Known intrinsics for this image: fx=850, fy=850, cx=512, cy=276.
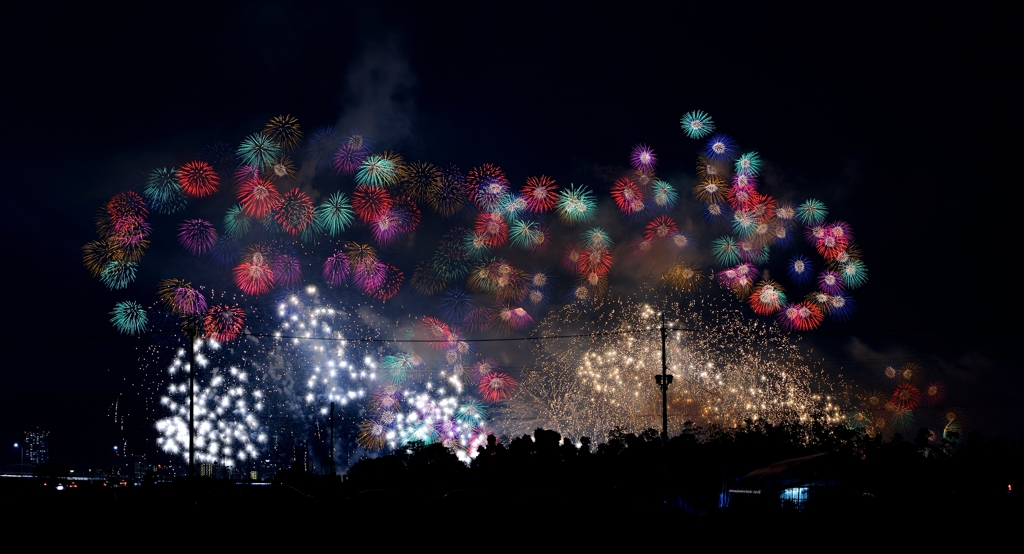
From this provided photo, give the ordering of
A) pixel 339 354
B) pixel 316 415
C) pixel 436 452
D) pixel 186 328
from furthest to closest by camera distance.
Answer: pixel 316 415
pixel 339 354
pixel 436 452
pixel 186 328

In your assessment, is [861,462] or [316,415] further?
[316,415]

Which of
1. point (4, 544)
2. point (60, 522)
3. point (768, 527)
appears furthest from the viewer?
point (60, 522)

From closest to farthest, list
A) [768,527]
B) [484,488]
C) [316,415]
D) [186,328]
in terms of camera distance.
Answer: [768,527], [484,488], [186,328], [316,415]

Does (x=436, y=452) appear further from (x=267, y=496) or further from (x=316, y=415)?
(x=316, y=415)

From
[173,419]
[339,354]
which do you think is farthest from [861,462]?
[173,419]

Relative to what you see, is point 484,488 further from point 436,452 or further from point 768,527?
point 768,527

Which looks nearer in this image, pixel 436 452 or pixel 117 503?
pixel 117 503

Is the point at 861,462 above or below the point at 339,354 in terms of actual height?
below

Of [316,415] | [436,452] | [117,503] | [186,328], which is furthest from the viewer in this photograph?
[316,415]

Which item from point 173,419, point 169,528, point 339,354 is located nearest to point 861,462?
point 169,528

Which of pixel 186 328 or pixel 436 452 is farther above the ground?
pixel 186 328
